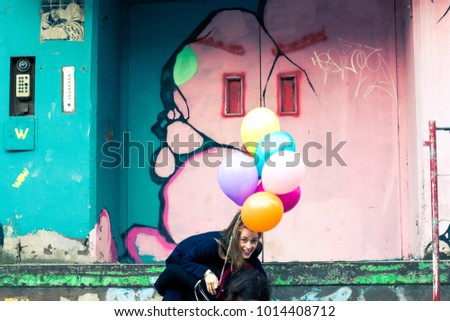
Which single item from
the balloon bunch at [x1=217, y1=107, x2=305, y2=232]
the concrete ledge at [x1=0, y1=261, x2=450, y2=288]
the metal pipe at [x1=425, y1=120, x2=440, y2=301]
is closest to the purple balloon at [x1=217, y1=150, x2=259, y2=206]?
the balloon bunch at [x1=217, y1=107, x2=305, y2=232]

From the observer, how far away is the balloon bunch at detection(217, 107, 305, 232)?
5.39m

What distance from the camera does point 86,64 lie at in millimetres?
8219

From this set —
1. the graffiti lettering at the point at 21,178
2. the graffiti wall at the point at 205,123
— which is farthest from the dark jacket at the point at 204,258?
the graffiti lettering at the point at 21,178

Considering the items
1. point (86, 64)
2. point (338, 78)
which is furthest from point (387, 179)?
point (86, 64)

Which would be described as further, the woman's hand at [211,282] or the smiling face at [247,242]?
the smiling face at [247,242]

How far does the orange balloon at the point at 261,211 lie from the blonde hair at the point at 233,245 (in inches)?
4.9

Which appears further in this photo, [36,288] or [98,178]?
[98,178]

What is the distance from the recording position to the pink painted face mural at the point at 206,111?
883cm

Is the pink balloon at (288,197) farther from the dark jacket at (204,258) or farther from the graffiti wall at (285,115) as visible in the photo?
the graffiti wall at (285,115)

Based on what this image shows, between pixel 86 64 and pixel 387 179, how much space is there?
308 centimetres

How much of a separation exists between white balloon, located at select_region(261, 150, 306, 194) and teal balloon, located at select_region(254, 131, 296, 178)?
0.03 meters

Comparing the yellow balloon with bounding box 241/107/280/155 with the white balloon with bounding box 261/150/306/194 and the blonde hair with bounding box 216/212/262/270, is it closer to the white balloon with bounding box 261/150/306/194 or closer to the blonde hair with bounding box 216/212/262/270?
the white balloon with bounding box 261/150/306/194

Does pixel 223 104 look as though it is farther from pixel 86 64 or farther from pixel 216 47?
pixel 86 64

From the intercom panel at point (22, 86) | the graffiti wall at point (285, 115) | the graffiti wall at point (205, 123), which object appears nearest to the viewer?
the graffiti wall at point (205, 123)
